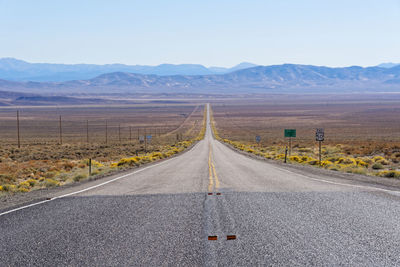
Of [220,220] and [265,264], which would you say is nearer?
[265,264]

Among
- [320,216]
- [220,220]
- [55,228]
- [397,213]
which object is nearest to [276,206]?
[320,216]

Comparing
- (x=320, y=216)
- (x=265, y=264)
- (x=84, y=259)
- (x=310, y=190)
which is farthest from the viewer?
(x=310, y=190)

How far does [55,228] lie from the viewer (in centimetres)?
714

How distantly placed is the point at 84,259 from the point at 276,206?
14.9ft

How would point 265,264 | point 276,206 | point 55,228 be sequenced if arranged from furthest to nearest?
point 276,206 → point 55,228 → point 265,264

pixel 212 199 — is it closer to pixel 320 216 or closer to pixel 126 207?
pixel 126 207

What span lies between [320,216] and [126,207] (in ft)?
13.4

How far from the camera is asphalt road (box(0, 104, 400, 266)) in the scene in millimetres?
5539

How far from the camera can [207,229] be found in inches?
270

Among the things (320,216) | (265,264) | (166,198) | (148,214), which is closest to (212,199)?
(166,198)

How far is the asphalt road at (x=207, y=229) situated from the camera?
554 cm

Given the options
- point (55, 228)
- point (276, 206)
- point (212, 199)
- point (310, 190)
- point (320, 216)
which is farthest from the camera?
point (310, 190)

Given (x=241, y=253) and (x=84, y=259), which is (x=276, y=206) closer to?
(x=241, y=253)

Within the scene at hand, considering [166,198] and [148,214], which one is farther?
[166,198]
